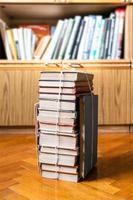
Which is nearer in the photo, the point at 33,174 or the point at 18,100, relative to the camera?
the point at 33,174

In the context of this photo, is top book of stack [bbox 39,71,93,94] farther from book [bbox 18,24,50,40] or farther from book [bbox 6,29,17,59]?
book [bbox 18,24,50,40]

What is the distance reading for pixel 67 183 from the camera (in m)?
0.81

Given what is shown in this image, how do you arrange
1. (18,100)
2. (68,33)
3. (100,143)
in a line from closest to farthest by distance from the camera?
(100,143)
(18,100)
(68,33)

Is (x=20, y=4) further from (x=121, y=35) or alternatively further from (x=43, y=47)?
(x=121, y=35)

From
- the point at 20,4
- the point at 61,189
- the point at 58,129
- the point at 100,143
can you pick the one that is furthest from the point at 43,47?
the point at 61,189

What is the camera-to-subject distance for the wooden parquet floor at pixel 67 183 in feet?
2.36

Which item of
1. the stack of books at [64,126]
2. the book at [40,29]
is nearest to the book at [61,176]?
the stack of books at [64,126]

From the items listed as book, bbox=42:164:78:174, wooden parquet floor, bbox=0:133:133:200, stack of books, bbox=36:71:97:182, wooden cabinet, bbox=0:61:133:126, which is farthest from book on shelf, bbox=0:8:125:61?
book, bbox=42:164:78:174

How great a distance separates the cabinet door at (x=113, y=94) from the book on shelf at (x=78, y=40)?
126 millimetres

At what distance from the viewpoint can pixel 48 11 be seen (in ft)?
5.33

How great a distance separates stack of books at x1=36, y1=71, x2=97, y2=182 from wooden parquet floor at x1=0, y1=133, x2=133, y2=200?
1.7 inches

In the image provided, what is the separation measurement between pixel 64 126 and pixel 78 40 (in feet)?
2.75

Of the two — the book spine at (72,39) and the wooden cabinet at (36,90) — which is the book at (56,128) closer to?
the wooden cabinet at (36,90)

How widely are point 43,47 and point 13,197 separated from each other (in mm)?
1077
